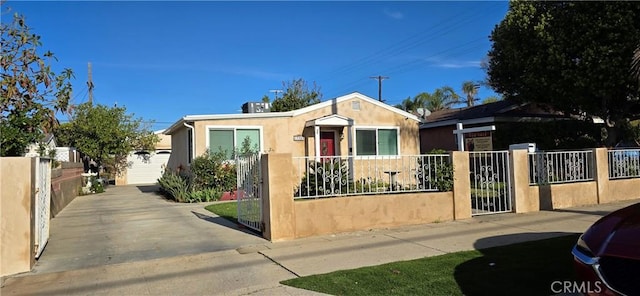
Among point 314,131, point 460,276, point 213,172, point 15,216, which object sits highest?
point 314,131

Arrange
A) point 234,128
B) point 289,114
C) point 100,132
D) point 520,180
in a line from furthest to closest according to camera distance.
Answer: point 100,132 < point 289,114 < point 234,128 < point 520,180

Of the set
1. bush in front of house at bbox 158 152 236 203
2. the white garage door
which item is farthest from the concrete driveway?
the white garage door

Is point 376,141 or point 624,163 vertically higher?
point 376,141

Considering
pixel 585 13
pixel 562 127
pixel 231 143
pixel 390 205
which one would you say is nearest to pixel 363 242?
pixel 390 205

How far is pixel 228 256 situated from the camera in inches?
277

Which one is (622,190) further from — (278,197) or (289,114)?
(289,114)

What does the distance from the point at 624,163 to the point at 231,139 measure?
42.1 ft

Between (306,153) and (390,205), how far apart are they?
365 inches

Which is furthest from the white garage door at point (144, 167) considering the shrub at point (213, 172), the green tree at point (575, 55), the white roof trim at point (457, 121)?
the green tree at point (575, 55)

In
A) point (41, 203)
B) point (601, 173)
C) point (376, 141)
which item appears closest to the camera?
point (41, 203)

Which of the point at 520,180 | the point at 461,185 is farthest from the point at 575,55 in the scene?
the point at 461,185

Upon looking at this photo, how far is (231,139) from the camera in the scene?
1702 centimetres

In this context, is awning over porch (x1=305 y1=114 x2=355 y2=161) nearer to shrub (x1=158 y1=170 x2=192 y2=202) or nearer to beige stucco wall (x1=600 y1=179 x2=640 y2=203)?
shrub (x1=158 y1=170 x2=192 y2=202)

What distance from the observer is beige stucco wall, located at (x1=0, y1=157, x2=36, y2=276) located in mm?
6230
